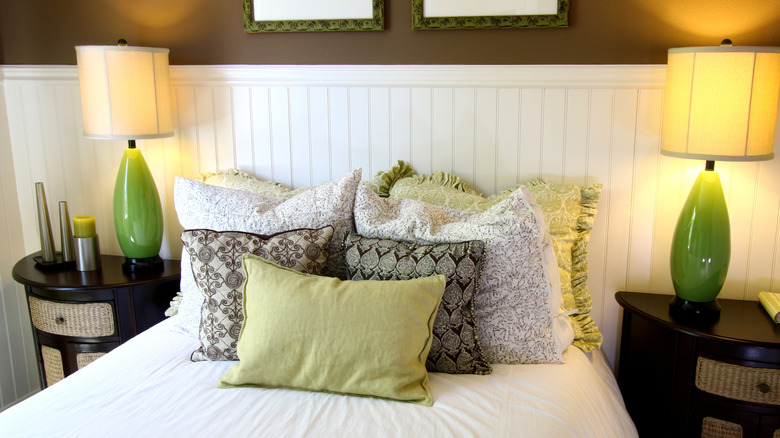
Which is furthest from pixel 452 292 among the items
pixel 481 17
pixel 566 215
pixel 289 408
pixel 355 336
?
pixel 481 17

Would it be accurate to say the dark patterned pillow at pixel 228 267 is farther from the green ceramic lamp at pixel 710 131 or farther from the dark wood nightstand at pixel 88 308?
the green ceramic lamp at pixel 710 131

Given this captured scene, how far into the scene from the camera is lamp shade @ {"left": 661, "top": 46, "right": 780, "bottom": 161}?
1.81m

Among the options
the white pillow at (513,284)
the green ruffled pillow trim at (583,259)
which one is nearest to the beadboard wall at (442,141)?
the green ruffled pillow trim at (583,259)

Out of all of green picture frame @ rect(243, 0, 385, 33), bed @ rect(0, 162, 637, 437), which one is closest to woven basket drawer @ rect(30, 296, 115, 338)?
bed @ rect(0, 162, 637, 437)

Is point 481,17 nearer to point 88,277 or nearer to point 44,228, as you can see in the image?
point 88,277

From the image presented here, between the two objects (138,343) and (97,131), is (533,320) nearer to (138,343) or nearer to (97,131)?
(138,343)

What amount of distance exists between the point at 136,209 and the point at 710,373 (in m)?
2.02

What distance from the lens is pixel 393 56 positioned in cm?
232

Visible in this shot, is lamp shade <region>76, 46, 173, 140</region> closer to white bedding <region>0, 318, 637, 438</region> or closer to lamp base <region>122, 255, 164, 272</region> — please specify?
lamp base <region>122, 255, 164, 272</region>

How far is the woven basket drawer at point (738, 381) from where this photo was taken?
182cm

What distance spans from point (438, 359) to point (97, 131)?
1.48 meters

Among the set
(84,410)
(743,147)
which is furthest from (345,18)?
(84,410)

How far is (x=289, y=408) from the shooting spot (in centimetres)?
151

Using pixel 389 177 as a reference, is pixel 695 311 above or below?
below
